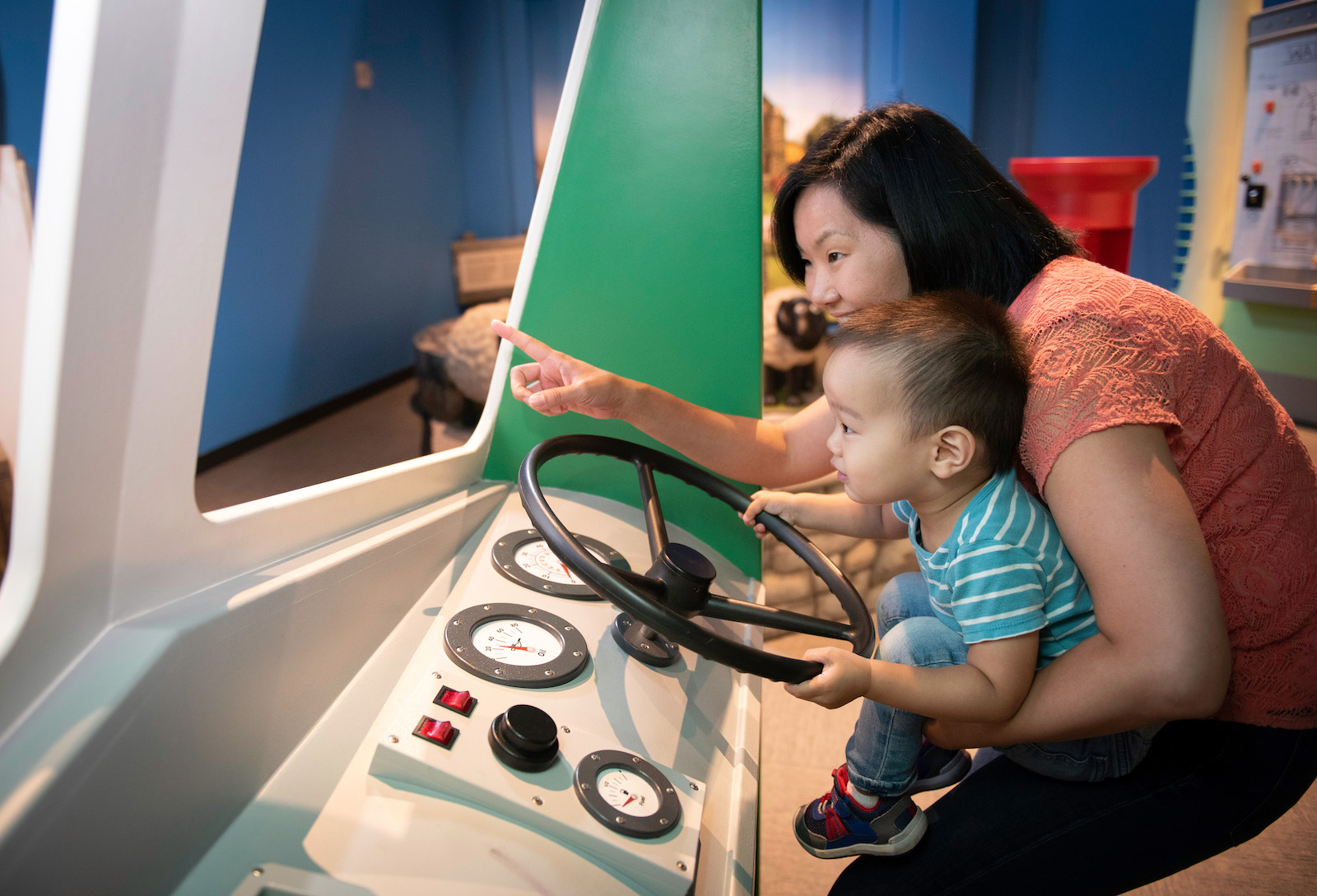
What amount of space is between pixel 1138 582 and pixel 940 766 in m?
0.46

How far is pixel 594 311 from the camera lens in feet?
4.45

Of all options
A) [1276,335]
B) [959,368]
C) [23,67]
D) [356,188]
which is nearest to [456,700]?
[959,368]

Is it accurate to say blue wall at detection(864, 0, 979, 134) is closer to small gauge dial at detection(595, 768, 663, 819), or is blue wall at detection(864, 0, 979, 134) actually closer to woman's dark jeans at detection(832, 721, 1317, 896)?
woman's dark jeans at detection(832, 721, 1317, 896)

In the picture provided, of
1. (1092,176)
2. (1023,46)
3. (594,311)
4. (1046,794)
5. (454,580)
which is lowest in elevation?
(1046,794)

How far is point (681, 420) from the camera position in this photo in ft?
4.06

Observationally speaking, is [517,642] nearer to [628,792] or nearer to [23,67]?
[628,792]

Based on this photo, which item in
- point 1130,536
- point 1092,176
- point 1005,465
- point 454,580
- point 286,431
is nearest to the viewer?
point 1130,536

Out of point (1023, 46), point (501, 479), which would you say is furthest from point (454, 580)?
point (1023, 46)

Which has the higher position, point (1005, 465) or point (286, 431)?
point (1005, 465)

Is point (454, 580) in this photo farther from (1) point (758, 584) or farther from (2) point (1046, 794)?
(2) point (1046, 794)

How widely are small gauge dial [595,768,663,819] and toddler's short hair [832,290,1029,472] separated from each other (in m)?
0.45

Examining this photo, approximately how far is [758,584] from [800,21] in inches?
149

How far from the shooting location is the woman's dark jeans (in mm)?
903

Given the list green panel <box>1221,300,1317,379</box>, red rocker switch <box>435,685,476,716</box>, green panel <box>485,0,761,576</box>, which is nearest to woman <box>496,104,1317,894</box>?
green panel <box>485,0,761,576</box>
